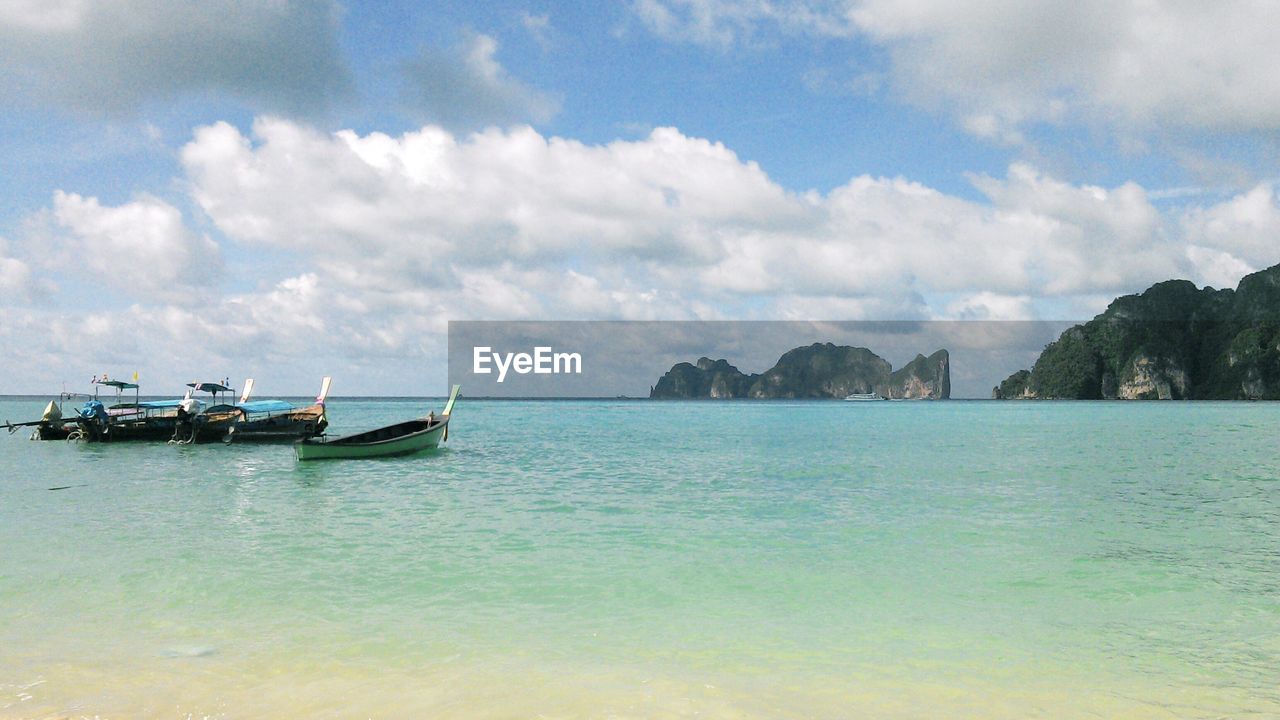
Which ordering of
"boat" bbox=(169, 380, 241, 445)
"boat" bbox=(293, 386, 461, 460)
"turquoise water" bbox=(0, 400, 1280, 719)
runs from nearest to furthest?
"turquoise water" bbox=(0, 400, 1280, 719) < "boat" bbox=(293, 386, 461, 460) < "boat" bbox=(169, 380, 241, 445)

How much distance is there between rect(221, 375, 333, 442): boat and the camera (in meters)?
49.4

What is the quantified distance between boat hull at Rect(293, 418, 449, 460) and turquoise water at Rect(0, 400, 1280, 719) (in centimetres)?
878

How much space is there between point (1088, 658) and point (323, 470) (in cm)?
3024

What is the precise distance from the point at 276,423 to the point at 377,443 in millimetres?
17217

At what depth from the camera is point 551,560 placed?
1458 centimetres

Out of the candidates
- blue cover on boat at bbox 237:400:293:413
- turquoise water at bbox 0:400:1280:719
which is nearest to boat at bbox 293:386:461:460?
turquoise water at bbox 0:400:1280:719

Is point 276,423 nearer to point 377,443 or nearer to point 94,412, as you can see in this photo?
point 94,412

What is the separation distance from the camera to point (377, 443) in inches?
1467

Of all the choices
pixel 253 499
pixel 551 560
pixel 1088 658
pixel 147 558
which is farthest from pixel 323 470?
pixel 1088 658

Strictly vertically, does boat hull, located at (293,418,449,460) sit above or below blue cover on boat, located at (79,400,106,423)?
below

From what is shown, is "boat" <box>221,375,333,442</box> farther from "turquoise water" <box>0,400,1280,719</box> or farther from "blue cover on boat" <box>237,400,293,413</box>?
"turquoise water" <box>0,400,1280,719</box>

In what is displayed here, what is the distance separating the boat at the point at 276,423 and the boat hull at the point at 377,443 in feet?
30.5

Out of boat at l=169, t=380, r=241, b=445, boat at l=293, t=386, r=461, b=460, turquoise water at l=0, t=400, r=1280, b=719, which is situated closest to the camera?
turquoise water at l=0, t=400, r=1280, b=719

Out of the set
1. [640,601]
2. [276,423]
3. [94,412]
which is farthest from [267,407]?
[640,601]
